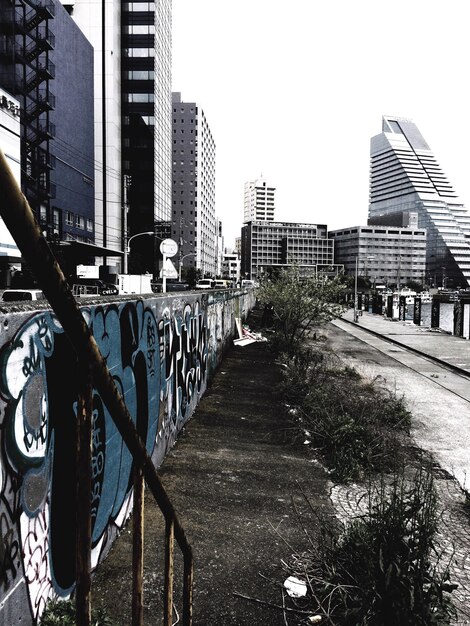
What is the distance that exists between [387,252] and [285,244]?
1600 inches

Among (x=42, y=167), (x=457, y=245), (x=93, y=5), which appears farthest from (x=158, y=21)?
(x=457, y=245)

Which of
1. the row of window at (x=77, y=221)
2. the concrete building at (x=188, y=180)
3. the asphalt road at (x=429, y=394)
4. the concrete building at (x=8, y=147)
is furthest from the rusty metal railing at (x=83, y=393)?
the concrete building at (x=188, y=180)

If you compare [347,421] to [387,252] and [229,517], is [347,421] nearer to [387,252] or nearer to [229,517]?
[229,517]

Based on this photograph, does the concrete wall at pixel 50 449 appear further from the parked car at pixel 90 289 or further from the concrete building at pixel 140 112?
the concrete building at pixel 140 112

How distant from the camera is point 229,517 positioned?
4625 mm

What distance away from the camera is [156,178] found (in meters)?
77.1

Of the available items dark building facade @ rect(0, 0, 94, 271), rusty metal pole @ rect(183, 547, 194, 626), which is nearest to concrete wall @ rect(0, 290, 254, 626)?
rusty metal pole @ rect(183, 547, 194, 626)

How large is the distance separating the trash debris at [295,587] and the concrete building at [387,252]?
182 m

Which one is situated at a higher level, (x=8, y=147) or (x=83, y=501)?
(x=8, y=147)

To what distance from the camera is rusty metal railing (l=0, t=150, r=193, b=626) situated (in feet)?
2.84

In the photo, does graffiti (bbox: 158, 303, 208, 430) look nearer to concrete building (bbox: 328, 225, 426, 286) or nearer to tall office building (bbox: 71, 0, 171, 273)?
tall office building (bbox: 71, 0, 171, 273)

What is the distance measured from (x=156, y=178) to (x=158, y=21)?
2543 cm

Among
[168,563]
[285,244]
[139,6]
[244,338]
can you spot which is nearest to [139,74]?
[139,6]

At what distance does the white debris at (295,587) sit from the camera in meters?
3.51
